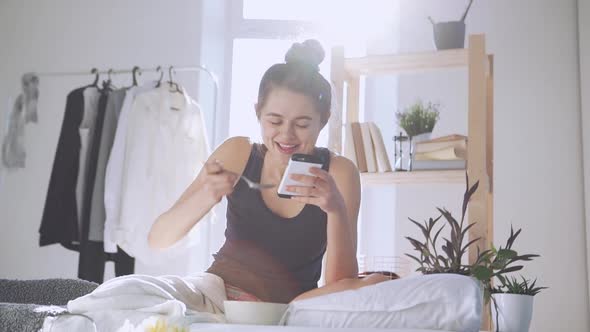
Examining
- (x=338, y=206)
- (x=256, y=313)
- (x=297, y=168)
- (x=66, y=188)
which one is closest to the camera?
(x=256, y=313)

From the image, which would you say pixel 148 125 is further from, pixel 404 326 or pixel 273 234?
pixel 404 326

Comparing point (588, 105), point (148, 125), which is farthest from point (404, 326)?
point (588, 105)

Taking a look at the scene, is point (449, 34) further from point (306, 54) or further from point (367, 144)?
point (306, 54)

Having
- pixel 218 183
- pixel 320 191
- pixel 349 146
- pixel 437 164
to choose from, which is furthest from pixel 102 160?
pixel 320 191

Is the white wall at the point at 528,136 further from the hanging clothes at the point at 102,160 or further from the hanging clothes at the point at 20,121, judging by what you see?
the hanging clothes at the point at 20,121

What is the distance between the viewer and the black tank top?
1.62 m

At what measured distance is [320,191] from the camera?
1537 mm

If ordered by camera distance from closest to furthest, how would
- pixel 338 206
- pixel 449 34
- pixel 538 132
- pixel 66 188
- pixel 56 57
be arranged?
1. pixel 338 206
2. pixel 449 34
3. pixel 66 188
4. pixel 538 132
5. pixel 56 57

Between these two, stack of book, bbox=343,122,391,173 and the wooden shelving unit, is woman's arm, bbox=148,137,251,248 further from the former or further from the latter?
stack of book, bbox=343,122,391,173

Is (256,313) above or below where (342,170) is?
below

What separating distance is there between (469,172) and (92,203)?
149cm

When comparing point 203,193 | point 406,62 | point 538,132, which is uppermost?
point 406,62

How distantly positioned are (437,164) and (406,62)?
0.37 metres

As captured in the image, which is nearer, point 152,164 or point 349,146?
point 349,146
